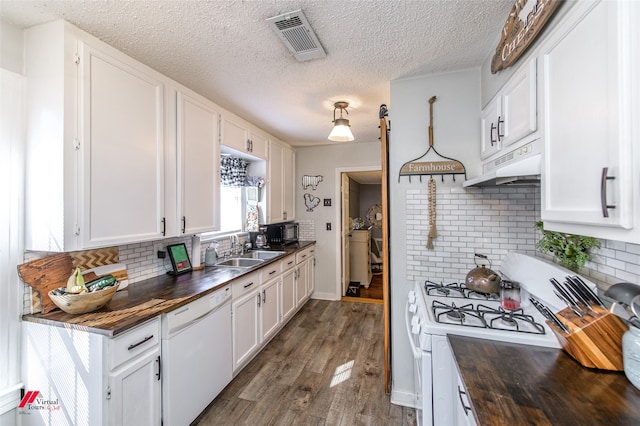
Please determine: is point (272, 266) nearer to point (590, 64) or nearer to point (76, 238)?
point (76, 238)

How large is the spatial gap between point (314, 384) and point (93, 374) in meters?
1.52

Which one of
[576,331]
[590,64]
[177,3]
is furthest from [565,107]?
[177,3]

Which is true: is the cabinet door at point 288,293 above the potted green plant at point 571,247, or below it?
below

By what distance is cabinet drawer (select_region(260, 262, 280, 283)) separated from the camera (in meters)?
2.62

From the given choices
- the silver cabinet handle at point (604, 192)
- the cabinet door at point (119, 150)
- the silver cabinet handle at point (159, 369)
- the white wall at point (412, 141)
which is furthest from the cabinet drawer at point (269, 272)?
the silver cabinet handle at point (604, 192)

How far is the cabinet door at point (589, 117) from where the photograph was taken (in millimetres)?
684

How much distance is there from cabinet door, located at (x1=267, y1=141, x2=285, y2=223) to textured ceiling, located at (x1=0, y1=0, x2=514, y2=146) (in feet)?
4.03

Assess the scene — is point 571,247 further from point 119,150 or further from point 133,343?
point 119,150

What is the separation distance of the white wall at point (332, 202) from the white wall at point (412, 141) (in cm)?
194

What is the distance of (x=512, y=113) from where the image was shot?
53.1 inches

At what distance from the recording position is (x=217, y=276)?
2180mm

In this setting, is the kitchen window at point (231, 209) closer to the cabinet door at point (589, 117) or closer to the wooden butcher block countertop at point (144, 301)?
the wooden butcher block countertop at point (144, 301)

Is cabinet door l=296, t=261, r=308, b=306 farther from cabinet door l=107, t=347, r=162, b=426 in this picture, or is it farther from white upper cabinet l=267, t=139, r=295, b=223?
cabinet door l=107, t=347, r=162, b=426

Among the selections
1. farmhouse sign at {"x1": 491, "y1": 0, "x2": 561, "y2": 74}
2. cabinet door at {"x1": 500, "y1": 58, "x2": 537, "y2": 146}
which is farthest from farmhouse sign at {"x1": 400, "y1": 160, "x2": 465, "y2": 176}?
farmhouse sign at {"x1": 491, "y1": 0, "x2": 561, "y2": 74}
